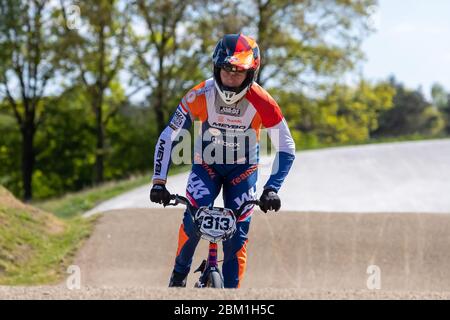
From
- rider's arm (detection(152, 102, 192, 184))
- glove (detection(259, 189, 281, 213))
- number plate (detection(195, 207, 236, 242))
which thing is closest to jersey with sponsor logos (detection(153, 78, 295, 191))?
rider's arm (detection(152, 102, 192, 184))

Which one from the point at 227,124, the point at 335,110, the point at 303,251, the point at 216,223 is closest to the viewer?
the point at 216,223

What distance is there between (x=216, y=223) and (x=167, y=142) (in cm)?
91

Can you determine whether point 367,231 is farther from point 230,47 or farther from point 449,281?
point 230,47

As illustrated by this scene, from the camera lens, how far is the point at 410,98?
72.9 metres

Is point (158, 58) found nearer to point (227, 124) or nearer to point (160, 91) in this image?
point (160, 91)

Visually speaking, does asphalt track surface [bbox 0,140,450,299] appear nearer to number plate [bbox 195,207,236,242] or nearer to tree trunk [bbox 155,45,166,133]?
number plate [bbox 195,207,236,242]

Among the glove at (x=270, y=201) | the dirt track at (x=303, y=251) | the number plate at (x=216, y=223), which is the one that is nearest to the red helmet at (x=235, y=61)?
the glove at (x=270, y=201)

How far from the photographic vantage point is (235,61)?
6402 mm

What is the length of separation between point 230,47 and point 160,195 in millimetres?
1400

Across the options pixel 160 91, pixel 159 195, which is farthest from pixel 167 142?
pixel 160 91

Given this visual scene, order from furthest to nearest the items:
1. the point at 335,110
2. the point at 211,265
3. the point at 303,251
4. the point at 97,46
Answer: the point at 335,110
the point at 97,46
the point at 303,251
the point at 211,265

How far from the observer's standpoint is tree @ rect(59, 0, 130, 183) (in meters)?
33.8

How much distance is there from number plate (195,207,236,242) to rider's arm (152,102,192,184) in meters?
0.53
